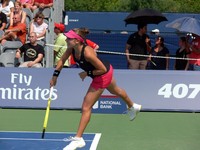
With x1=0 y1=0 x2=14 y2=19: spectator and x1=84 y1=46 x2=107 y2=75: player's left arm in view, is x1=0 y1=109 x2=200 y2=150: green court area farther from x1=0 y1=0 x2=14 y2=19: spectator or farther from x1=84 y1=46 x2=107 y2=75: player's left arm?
x1=0 y1=0 x2=14 y2=19: spectator

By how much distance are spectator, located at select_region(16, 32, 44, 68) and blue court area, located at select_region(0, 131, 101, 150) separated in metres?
3.68

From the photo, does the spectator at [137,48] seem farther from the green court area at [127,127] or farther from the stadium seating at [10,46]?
the stadium seating at [10,46]

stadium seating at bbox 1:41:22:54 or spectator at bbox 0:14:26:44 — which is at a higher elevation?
spectator at bbox 0:14:26:44

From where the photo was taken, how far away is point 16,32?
17.0m

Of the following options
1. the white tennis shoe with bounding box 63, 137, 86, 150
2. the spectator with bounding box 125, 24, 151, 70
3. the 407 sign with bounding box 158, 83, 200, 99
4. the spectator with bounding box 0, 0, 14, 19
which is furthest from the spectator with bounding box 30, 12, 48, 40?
the white tennis shoe with bounding box 63, 137, 86, 150

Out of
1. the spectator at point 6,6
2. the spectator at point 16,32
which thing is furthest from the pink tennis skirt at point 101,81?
the spectator at point 6,6

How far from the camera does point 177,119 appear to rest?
13.8 m

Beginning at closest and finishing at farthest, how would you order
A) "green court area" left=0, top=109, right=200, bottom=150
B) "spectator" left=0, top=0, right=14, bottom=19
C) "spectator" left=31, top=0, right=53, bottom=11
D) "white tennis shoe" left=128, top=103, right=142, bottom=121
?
"green court area" left=0, top=109, right=200, bottom=150 → "white tennis shoe" left=128, top=103, right=142, bottom=121 → "spectator" left=0, top=0, right=14, bottom=19 → "spectator" left=31, top=0, right=53, bottom=11

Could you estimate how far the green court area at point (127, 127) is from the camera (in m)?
11.2

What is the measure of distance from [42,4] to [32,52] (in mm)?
3599

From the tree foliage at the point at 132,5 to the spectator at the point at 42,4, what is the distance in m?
23.5

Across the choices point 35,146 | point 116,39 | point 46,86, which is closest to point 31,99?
point 46,86

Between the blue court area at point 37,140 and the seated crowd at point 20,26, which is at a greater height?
the seated crowd at point 20,26

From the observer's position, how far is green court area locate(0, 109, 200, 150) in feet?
36.8
